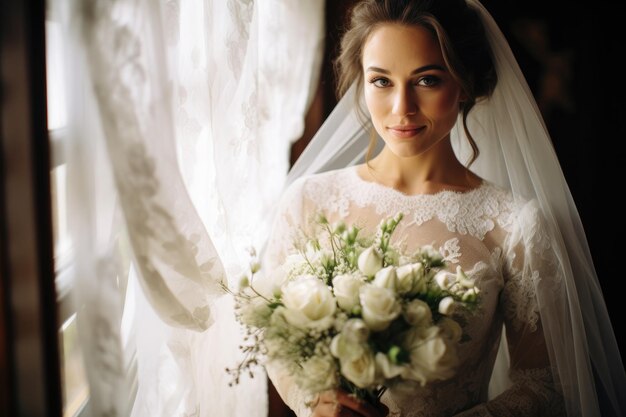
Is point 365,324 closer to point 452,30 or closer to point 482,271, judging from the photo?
point 482,271

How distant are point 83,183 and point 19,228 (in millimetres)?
114

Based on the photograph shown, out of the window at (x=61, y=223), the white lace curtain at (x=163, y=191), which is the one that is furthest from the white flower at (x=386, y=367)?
the window at (x=61, y=223)

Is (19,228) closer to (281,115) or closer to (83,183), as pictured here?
(83,183)

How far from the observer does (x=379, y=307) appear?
3.43 feet

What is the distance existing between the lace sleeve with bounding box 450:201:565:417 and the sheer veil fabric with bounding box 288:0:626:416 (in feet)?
0.06

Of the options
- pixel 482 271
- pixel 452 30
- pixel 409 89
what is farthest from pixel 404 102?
pixel 482 271

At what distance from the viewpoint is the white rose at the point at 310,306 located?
107cm

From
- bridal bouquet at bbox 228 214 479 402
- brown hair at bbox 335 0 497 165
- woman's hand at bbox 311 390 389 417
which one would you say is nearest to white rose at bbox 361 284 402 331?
bridal bouquet at bbox 228 214 479 402

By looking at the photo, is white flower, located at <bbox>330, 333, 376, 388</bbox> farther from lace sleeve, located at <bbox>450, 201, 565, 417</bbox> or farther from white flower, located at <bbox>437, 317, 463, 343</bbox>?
lace sleeve, located at <bbox>450, 201, 565, 417</bbox>

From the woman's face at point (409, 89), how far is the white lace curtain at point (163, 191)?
12.4 inches

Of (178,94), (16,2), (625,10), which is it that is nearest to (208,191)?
(178,94)

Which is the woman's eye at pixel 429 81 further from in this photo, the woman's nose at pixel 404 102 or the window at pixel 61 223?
the window at pixel 61 223

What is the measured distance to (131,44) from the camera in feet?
3.22

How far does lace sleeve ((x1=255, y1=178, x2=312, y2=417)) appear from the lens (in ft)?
4.99
